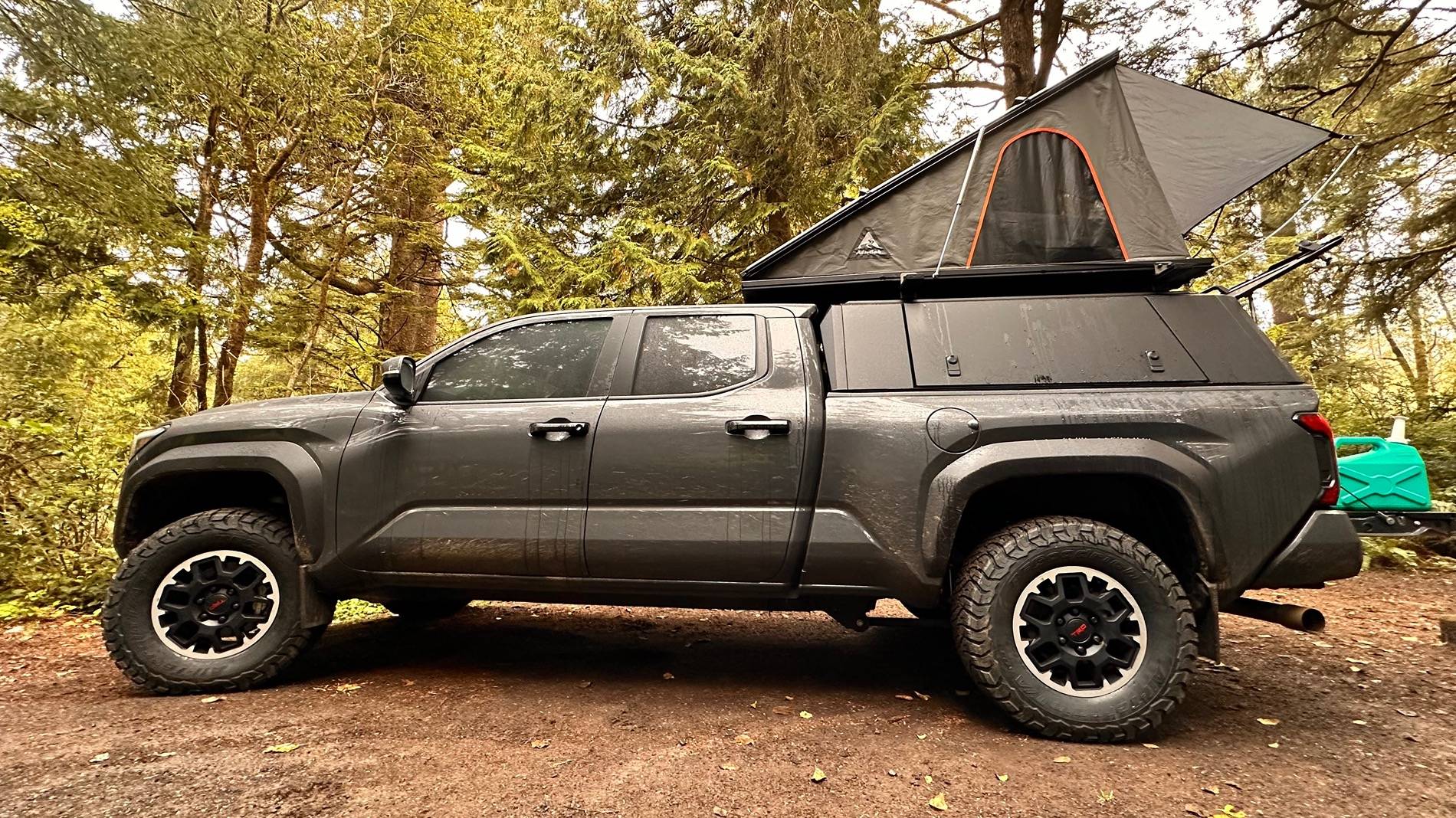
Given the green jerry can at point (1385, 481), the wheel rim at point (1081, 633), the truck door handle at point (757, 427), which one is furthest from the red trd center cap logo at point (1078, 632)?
the green jerry can at point (1385, 481)

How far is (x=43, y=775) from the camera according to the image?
227 centimetres

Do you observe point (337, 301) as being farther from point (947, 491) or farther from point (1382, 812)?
point (1382, 812)

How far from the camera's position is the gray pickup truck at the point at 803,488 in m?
2.66

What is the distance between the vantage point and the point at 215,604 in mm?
3164

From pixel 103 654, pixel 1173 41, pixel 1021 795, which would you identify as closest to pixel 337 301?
pixel 103 654

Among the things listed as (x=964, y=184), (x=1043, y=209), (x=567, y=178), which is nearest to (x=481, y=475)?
(x=964, y=184)

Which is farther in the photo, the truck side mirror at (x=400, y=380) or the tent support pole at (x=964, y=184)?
the tent support pole at (x=964, y=184)

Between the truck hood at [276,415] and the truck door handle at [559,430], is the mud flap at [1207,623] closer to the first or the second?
the truck door handle at [559,430]

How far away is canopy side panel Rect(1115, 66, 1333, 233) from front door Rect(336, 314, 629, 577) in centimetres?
320

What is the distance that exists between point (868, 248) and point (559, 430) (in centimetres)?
194

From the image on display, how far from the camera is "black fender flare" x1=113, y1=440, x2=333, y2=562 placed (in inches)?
124

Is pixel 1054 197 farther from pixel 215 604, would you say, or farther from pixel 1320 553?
pixel 215 604

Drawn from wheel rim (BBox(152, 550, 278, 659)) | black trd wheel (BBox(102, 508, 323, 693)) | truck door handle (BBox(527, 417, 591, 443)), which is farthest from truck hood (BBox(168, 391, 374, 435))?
truck door handle (BBox(527, 417, 591, 443))

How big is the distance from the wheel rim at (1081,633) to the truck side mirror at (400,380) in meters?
2.85
